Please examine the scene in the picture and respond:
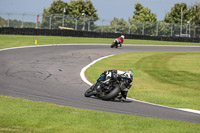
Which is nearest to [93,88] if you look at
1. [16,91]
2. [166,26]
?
[16,91]

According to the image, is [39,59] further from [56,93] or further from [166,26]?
[166,26]

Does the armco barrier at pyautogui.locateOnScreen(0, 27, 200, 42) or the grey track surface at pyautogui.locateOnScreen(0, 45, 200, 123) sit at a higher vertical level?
the armco barrier at pyautogui.locateOnScreen(0, 27, 200, 42)

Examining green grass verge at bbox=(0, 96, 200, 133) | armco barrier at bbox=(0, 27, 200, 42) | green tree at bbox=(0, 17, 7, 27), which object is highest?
green tree at bbox=(0, 17, 7, 27)

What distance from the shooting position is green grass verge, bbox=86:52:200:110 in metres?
13.4

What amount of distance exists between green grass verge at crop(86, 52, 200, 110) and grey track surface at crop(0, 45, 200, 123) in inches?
48.2

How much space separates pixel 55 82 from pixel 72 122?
781cm

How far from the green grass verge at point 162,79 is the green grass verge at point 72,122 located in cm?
408

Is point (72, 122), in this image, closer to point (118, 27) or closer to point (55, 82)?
point (55, 82)

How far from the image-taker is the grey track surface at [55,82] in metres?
10.5

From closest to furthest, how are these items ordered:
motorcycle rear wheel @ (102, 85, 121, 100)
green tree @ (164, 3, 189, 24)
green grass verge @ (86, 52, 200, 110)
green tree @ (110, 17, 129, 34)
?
motorcycle rear wheel @ (102, 85, 121, 100)
green grass verge @ (86, 52, 200, 110)
green tree @ (110, 17, 129, 34)
green tree @ (164, 3, 189, 24)

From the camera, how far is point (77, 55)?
26984 mm

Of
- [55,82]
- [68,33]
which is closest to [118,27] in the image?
[68,33]

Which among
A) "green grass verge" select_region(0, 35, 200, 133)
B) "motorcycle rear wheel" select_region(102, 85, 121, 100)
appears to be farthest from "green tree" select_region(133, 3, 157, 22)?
"green grass verge" select_region(0, 35, 200, 133)

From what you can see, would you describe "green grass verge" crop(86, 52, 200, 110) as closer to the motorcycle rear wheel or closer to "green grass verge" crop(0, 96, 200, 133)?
the motorcycle rear wheel
